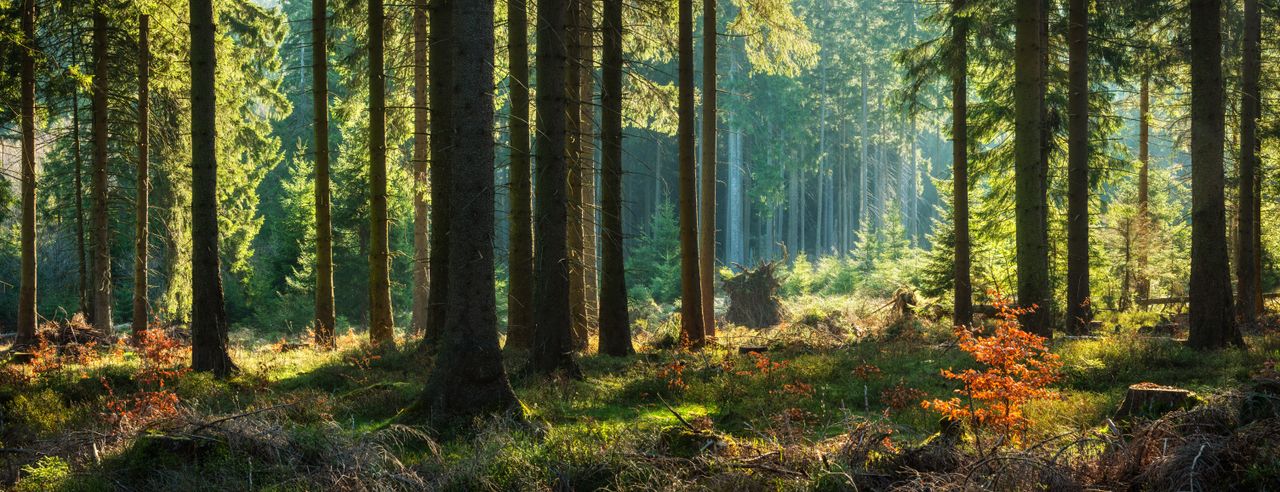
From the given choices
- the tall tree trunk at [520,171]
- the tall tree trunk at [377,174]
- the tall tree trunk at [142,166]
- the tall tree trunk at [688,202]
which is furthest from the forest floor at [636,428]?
the tall tree trunk at [142,166]

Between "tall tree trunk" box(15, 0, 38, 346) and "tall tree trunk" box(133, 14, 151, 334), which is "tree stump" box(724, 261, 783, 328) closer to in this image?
"tall tree trunk" box(133, 14, 151, 334)

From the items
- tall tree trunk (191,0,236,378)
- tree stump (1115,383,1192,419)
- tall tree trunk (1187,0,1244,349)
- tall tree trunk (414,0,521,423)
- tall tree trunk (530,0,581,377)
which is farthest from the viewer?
tall tree trunk (1187,0,1244,349)

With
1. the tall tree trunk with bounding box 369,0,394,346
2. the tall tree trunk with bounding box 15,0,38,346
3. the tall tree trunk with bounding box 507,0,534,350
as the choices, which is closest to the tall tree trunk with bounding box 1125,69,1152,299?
Result: the tall tree trunk with bounding box 507,0,534,350

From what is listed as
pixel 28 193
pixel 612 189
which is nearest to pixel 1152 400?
pixel 612 189

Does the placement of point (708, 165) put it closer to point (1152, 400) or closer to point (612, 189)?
point (612, 189)

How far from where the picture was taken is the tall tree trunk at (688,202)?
1428 centimetres

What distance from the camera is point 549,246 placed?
10.2 meters

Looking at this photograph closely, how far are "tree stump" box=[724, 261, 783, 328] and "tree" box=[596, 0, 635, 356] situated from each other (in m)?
11.7

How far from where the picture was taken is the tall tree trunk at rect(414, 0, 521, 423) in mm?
7820

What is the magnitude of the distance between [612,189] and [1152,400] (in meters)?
7.75

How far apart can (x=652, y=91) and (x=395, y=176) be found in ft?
22.3

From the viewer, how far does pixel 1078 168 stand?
15141mm

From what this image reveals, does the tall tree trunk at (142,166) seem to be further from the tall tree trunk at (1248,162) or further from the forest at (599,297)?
the tall tree trunk at (1248,162)

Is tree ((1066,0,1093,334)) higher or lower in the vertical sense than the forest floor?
higher
